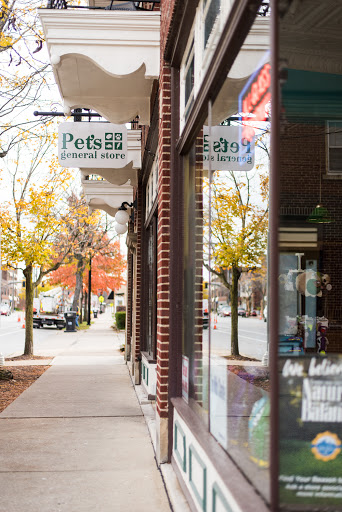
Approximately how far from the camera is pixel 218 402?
4078mm

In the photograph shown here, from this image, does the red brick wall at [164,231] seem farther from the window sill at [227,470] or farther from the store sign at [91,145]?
the store sign at [91,145]

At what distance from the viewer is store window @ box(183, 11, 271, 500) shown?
3.80m

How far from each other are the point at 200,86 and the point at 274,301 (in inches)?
96.7

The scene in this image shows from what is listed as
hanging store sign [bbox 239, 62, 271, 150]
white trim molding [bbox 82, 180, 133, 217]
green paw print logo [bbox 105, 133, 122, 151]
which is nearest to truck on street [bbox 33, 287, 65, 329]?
white trim molding [bbox 82, 180, 133, 217]

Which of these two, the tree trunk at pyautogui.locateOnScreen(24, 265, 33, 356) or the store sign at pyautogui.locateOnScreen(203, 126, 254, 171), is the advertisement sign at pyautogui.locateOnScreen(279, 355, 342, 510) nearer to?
the store sign at pyautogui.locateOnScreen(203, 126, 254, 171)

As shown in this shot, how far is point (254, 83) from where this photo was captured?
11.6 ft

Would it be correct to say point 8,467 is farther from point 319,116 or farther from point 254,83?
point 319,116

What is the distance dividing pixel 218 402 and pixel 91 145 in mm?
6304

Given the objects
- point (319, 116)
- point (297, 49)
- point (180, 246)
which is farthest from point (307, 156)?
point (180, 246)

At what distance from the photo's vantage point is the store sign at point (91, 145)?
938 centimetres

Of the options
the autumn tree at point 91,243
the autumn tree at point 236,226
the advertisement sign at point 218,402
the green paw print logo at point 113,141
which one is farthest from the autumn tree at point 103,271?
the advertisement sign at point 218,402

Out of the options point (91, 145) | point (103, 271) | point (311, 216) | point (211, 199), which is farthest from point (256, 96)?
point (103, 271)

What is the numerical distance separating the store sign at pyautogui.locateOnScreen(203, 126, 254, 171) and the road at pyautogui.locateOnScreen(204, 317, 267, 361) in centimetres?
133

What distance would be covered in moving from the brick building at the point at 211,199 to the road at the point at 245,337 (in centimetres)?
3
